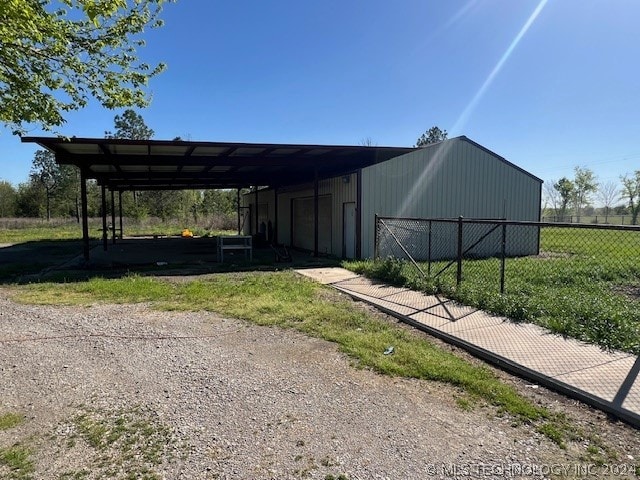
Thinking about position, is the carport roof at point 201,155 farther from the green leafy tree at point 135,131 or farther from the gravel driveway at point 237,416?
the green leafy tree at point 135,131

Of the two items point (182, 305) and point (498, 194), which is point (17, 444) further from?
point (498, 194)

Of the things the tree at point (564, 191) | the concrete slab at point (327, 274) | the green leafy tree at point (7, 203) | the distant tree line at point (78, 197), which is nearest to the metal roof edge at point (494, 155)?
the concrete slab at point (327, 274)

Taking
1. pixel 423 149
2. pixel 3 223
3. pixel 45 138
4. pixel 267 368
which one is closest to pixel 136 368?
pixel 267 368

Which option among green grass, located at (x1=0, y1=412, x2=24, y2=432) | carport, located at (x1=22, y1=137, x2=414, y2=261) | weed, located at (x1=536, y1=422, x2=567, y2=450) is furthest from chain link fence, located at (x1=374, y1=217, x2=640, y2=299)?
green grass, located at (x1=0, y1=412, x2=24, y2=432)

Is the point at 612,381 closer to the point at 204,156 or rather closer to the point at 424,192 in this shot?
the point at 424,192

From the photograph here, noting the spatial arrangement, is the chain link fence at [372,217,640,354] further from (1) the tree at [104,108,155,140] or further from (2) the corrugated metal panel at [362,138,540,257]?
(1) the tree at [104,108,155,140]

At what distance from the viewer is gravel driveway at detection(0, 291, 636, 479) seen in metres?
2.70

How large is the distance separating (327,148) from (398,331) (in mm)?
8718

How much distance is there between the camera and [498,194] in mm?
15609

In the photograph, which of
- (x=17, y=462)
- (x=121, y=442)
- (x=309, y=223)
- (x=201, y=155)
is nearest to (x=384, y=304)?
(x=121, y=442)

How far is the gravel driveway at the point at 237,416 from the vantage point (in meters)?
2.70

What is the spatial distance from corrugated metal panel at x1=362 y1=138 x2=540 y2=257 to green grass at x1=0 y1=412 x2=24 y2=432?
36.4 feet

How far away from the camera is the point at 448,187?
1480 cm

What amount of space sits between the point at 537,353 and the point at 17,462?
4.81m
